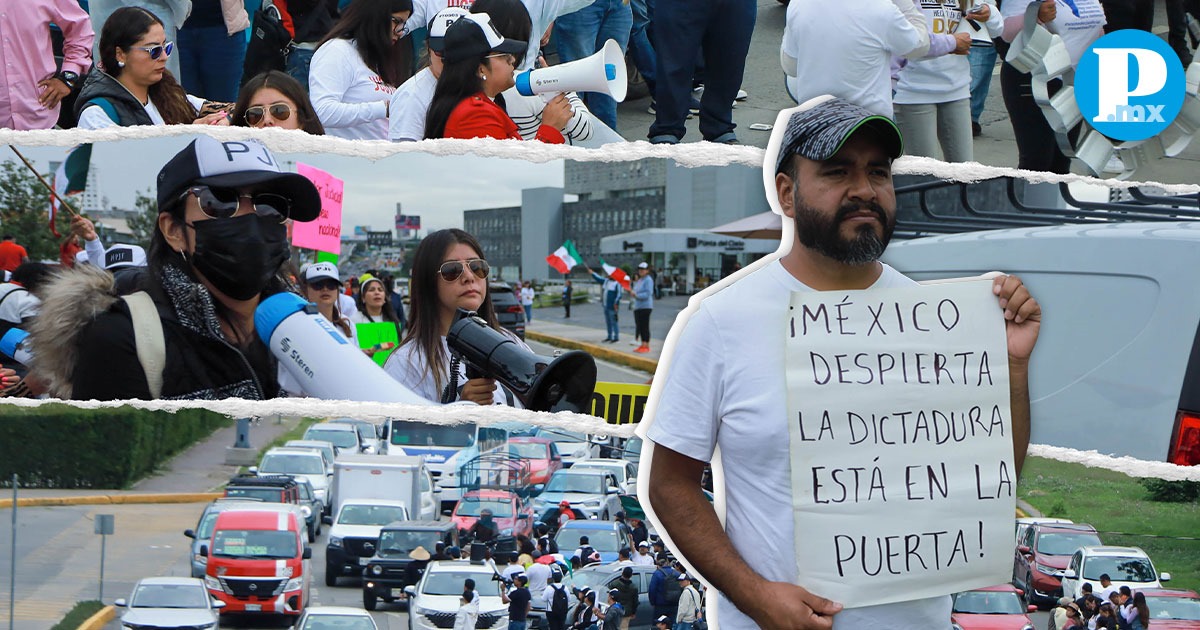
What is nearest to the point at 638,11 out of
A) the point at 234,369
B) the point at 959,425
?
the point at 234,369

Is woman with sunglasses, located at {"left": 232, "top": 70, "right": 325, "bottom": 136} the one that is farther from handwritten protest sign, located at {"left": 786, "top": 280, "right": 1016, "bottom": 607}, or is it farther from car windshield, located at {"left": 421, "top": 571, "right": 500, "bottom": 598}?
handwritten protest sign, located at {"left": 786, "top": 280, "right": 1016, "bottom": 607}

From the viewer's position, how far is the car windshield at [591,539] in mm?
3596

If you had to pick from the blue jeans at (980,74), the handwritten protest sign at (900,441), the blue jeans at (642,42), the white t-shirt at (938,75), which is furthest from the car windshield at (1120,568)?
the blue jeans at (642,42)

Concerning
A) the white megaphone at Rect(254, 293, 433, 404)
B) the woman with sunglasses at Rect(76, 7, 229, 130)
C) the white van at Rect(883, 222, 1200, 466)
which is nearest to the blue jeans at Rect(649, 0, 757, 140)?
the white van at Rect(883, 222, 1200, 466)

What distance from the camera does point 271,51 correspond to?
5.05 metres

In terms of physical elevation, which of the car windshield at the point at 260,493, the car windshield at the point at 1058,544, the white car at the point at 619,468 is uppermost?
the white car at the point at 619,468

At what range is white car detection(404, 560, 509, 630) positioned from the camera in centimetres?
349

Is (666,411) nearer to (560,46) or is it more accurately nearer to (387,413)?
(387,413)

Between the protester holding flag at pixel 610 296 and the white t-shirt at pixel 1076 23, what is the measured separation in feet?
Result: 7.70

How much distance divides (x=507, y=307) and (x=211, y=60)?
1917mm

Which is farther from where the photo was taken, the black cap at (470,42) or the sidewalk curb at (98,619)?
the black cap at (470,42)

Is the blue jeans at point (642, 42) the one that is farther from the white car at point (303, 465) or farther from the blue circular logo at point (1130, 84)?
the white car at point (303, 465)

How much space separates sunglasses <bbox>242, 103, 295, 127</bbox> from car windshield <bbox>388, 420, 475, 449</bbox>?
100 cm

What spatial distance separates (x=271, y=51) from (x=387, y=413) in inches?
86.9
